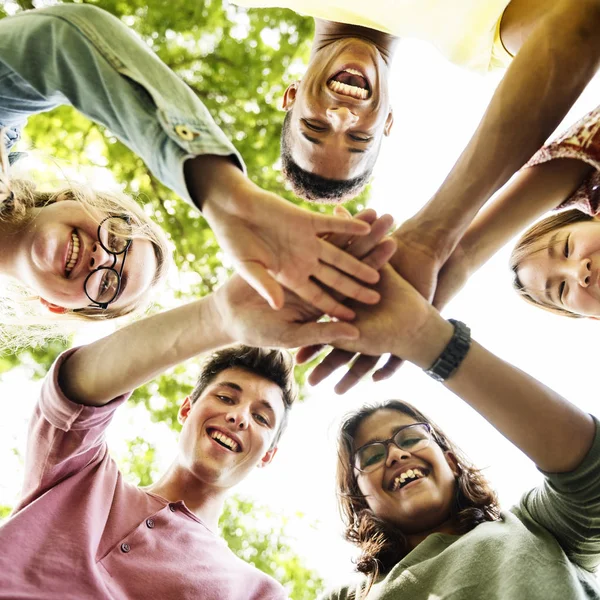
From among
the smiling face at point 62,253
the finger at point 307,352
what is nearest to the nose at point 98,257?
the smiling face at point 62,253

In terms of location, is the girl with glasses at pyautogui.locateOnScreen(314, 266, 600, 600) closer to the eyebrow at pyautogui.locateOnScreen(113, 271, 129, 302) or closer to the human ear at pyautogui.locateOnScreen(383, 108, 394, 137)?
the eyebrow at pyautogui.locateOnScreen(113, 271, 129, 302)

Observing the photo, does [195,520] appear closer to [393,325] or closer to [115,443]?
[393,325]

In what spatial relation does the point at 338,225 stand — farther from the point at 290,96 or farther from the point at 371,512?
the point at 290,96

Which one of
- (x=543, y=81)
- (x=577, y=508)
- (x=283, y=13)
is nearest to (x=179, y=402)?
(x=283, y=13)

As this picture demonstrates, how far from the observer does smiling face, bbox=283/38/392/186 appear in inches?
121

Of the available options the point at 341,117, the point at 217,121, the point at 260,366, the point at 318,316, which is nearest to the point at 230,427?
the point at 260,366

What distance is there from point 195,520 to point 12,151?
6.46ft

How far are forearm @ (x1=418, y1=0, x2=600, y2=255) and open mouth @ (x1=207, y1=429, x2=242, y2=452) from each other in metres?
1.46

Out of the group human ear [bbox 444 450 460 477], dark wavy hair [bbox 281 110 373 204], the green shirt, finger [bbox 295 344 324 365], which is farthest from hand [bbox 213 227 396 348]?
dark wavy hair [bbox 281 110 373 204]

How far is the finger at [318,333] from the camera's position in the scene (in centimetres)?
194

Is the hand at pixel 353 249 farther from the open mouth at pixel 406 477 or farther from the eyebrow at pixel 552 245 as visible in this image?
the eyebrow at pixel 552 245

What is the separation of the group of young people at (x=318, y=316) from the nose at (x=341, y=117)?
0.48 meters

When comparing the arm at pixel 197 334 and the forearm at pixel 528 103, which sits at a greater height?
the forearm at pixel 528 103

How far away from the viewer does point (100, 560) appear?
2082mm
